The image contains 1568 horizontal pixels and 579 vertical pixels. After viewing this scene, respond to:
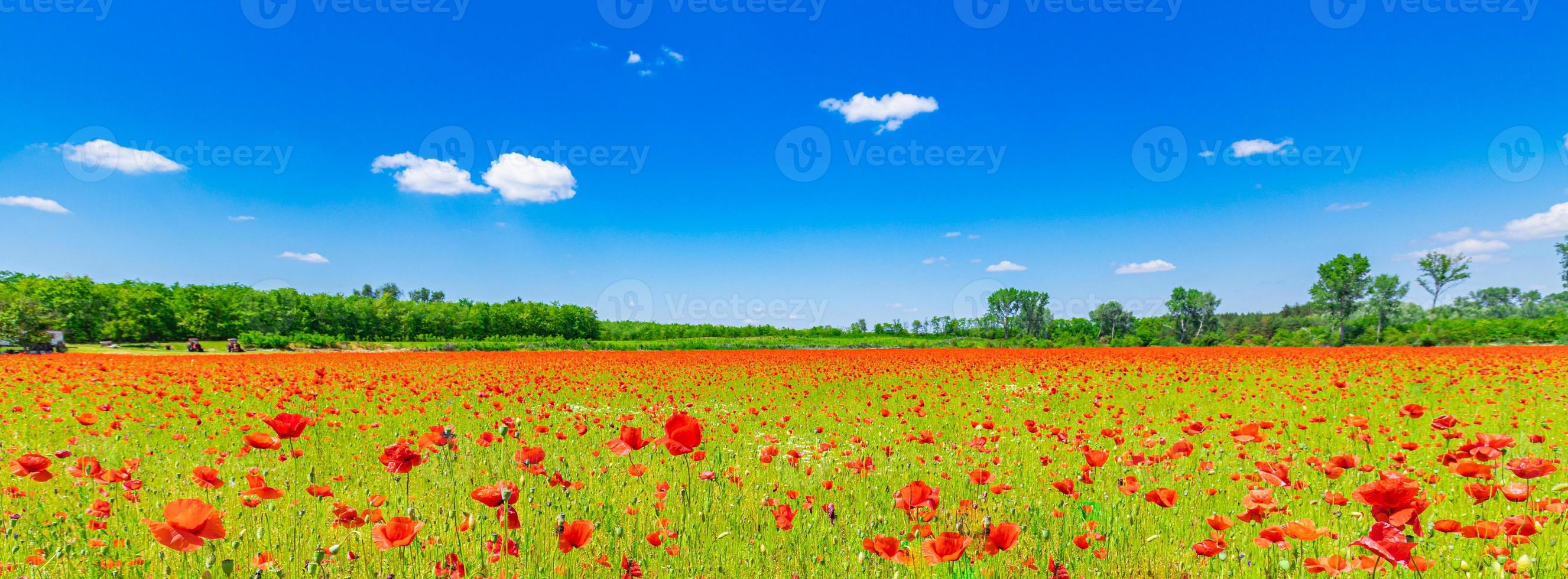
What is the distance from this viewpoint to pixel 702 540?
3.44 meters

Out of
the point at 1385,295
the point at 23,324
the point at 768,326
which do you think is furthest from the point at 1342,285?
the point at 23,324

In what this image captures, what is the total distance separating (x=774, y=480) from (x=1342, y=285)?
6568cm

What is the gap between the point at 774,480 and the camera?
16.0 feet

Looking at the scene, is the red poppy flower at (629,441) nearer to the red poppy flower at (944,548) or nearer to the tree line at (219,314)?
the red poppy flower at (944,548)

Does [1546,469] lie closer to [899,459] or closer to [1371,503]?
[1371,503]

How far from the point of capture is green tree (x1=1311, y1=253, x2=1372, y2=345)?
49.1 metres

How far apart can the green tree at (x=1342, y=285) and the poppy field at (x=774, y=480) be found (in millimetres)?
50690

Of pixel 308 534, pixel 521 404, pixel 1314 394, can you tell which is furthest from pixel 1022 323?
pixel 308 534

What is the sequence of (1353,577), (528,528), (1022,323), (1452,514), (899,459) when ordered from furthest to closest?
1. (1022,323)
2. (899,459)
3. (1452,514)
4. (528,528)
5. (1353,577)

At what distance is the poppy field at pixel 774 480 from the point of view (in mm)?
2479

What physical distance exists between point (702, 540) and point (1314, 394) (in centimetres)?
1167

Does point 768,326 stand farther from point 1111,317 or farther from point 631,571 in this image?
point 631,571

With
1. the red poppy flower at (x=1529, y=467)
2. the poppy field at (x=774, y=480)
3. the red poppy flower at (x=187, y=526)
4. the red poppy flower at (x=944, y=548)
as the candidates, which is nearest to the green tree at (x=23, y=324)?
the poppy field at (x=774, y=480)

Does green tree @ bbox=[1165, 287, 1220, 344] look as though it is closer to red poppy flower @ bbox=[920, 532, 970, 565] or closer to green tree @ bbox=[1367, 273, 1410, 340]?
green tree @ bbox=[1367, 273, 1410, 340]
